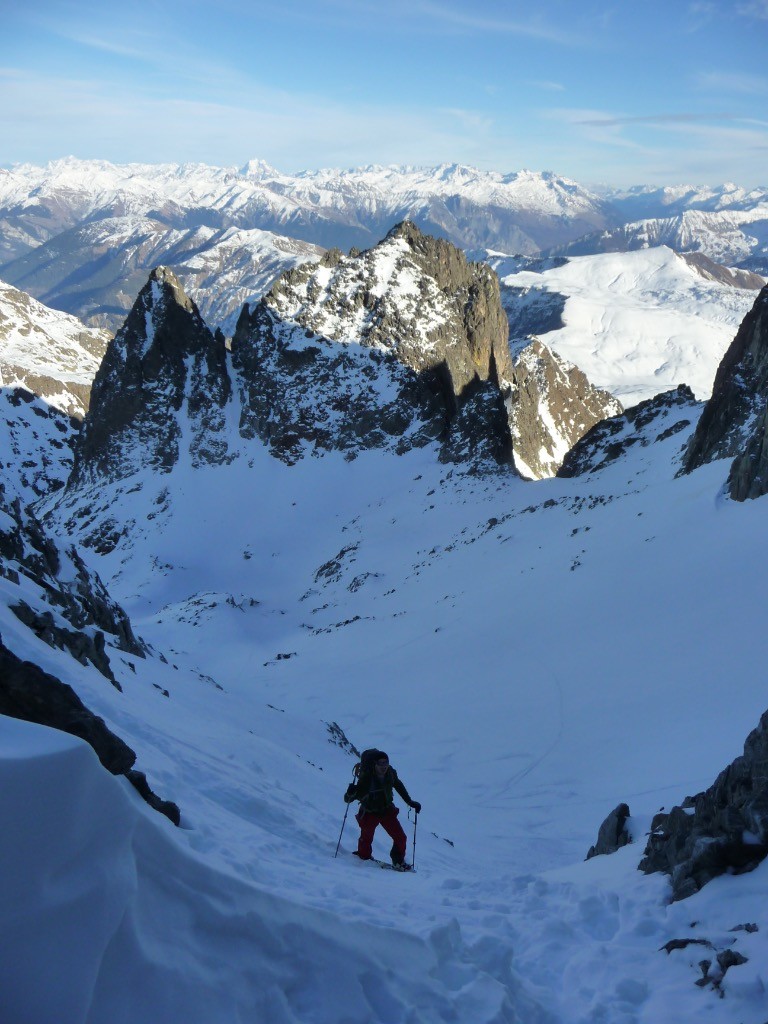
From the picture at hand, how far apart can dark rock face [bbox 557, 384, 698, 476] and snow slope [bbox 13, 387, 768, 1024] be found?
2261 mm

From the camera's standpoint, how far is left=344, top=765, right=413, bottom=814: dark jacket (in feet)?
30.1

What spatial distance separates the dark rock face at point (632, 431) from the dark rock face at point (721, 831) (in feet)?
122

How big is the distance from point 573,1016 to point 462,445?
165 feet

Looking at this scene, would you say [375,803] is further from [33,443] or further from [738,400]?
[33,443]

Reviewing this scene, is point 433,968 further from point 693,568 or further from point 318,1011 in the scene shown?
point 693,568

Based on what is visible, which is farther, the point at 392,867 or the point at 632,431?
the point at 632,431

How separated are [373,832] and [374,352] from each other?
57878 millimetres

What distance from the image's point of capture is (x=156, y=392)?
66.8 metres

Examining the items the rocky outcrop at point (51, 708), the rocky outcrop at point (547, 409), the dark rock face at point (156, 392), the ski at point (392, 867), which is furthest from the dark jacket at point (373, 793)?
the dark rock face at point (156, 392)

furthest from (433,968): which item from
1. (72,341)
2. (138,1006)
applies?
(72,341)

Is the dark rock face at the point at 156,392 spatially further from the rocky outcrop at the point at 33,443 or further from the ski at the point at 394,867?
the ski at the point at 394,867

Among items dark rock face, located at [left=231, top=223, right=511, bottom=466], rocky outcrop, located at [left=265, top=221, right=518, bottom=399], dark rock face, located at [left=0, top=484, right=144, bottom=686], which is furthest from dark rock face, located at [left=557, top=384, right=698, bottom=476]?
dark rock face, located at [left=0, top=484, right=144, bottom=686]

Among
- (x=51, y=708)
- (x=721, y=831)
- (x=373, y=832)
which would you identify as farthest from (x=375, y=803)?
(x=51, y=708)

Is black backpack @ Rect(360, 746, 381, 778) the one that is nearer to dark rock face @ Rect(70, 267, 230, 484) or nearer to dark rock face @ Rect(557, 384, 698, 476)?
dark rock face @ Rect(557, 384, 698, 476)
